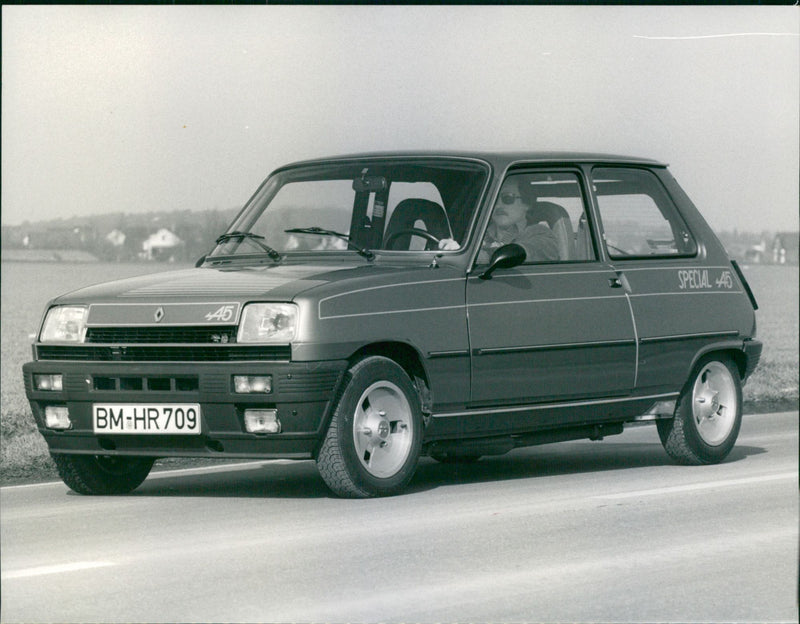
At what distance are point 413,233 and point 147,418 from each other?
206 cm

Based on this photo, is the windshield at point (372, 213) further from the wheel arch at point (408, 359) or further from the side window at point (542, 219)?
the wheel arch at point (408, 359)

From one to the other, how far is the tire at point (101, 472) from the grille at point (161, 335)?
2.47ft

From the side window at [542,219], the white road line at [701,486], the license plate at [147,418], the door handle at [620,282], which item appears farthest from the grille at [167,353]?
the door handle at [620,282]

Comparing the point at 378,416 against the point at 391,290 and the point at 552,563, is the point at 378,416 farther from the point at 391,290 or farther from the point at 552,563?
the point at 552,563

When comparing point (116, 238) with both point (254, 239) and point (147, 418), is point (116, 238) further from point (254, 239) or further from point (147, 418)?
point (147, 418)

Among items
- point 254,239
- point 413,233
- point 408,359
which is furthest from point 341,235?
point 408,359

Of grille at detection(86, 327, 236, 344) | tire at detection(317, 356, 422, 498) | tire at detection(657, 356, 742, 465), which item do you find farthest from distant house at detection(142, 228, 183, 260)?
tire at detection(317, 356, 422, 498)

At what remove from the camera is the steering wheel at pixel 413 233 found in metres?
9.51

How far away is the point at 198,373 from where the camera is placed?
8398 mm

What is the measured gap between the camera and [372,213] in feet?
32.1

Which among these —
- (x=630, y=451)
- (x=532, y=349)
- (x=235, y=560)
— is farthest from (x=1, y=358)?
(x=235, y=560)

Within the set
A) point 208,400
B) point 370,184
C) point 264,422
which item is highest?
point 370,184

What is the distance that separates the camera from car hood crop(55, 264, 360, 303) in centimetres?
854

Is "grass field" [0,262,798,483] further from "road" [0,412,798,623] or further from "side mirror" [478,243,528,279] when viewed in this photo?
"side mirror" [478,243,528,279]
